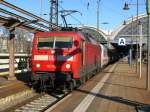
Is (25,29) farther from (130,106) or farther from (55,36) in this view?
(130,106)

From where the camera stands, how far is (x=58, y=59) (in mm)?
18969

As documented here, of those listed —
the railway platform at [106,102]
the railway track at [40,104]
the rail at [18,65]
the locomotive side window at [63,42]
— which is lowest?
the railway track at [40,104]

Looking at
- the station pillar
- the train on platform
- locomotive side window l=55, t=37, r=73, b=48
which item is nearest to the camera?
the train on platform

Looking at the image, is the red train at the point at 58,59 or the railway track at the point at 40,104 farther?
the red train at the point at 58,59

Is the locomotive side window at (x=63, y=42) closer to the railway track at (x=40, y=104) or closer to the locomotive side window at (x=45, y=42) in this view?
the locomotive side window at (x=45, y=42)

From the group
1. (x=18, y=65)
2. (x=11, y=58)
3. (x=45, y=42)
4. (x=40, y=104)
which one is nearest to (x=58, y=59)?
(x=45, y=42)

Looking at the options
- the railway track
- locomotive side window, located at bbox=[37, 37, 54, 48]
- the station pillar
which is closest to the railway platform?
the railway track

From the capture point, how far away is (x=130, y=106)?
14500 mm

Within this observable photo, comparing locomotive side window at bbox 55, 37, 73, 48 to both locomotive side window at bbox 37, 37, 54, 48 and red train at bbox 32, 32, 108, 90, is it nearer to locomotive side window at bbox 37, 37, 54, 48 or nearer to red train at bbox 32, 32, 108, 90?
red train at bbox 32, 32, 108, 90

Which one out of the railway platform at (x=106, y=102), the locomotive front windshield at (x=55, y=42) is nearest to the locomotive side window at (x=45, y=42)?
the locomotive front windshield at (x=55, y=42)

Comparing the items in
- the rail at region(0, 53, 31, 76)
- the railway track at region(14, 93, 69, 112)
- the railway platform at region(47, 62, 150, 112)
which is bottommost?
the railway track at region(14, 93, 69, 112)

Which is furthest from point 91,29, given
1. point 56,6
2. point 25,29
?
point 25,29

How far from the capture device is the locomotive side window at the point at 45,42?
19.5 m

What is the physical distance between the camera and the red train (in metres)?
18.8
